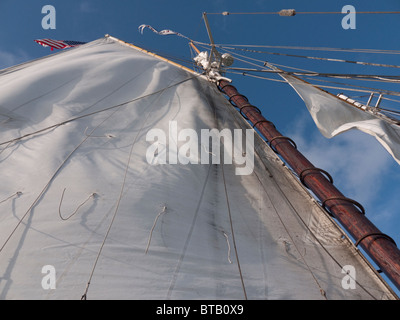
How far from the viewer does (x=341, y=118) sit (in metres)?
4.83

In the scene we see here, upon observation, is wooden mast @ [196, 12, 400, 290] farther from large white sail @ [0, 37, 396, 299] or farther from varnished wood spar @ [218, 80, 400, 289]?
large white sail @ [0, 37, 396, 299]

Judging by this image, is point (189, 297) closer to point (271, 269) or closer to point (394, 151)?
point (271, 269)

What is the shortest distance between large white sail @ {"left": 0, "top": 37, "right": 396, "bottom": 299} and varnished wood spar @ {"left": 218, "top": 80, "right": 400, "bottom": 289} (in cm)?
35

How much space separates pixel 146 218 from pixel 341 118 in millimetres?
3687

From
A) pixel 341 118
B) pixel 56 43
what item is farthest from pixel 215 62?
pixel 56 43

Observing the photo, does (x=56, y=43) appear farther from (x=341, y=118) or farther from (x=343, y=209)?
(x=343, y=209)

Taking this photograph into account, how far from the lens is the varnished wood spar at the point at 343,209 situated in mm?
2354

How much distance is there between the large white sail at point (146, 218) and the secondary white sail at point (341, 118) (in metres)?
1.03

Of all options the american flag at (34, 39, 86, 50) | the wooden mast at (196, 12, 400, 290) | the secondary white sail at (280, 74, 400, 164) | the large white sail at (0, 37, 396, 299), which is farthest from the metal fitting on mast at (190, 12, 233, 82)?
the american flag at (34, 39, 86, 50)

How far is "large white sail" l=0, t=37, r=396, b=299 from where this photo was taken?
87.9 inches

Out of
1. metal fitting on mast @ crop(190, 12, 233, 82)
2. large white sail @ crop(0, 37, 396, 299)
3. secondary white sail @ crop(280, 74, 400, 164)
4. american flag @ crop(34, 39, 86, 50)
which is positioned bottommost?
large white sail @ crop(0, 37, 396, 299)

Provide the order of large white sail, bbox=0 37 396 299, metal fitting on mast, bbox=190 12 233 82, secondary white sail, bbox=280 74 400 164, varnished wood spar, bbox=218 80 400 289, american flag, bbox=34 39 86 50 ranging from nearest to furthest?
large white sail, bbox=0 37 396 299 < varnished wood spar, bbox=218 80 400 289 < secondary white sail, bbox=280 74 400 164 < metal fitting on mast, bbox=190 12 233 82 < american flag, bbox=34 39 86 50
